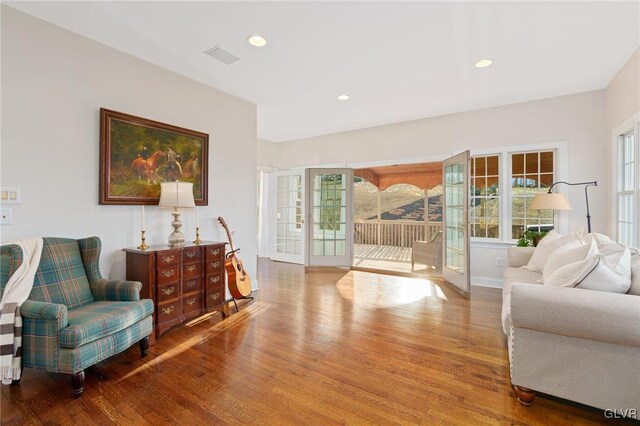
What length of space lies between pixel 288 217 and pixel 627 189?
5.19 metres

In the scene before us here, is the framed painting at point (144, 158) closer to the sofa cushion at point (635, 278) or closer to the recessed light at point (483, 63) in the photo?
the recessed light at point (483, 63)

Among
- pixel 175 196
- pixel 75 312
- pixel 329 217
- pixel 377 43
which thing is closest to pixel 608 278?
pixel 377 43

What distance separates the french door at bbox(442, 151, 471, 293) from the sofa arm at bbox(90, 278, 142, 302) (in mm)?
3800

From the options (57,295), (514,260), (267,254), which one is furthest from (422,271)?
(57,295)

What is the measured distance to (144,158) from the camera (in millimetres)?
3115

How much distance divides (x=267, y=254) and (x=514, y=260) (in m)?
4.96

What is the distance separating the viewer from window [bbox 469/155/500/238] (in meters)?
4.65

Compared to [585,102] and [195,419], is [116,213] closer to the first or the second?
[195,419]

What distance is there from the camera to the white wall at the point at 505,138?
12.9 feet

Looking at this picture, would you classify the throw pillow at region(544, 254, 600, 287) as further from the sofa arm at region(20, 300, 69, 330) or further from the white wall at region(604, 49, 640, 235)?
the sofa arm at region(20, 300, 69, 330)

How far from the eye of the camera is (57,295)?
227 centimetres

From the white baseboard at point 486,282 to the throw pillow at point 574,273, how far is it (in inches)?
109

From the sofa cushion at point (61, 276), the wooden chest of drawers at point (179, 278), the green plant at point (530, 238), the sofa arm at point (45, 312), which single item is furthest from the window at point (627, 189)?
the sofa cushion at point (61, 276)

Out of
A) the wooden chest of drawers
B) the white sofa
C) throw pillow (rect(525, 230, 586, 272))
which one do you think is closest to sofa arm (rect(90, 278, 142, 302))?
the wooden chest of drawers
